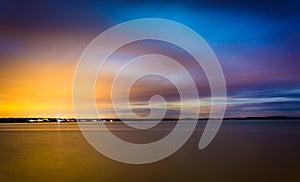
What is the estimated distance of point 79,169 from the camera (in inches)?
802

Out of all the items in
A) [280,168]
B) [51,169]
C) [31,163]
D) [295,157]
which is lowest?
[280,168]

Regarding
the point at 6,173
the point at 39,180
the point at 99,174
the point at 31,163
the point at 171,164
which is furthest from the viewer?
the point at 31,163

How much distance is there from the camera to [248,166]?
20.8 m

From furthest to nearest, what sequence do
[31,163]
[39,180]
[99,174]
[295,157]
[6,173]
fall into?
[295,157] < [31,163] < [6,173] < [99,174] < [39,180]

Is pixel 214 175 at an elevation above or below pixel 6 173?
below

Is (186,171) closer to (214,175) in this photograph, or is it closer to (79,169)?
(214,175)

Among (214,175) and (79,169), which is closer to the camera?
(214,175)

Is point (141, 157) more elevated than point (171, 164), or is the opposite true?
point (141, 157)

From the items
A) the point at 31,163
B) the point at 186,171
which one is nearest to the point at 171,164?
the point at 186,171

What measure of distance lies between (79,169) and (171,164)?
5954 mm

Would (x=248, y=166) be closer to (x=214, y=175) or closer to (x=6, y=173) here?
(x=214, y=175)

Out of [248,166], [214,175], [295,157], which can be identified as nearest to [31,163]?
[214,175]

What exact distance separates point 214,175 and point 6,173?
12556 mm

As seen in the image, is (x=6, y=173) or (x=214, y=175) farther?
(x=6, y=173)
